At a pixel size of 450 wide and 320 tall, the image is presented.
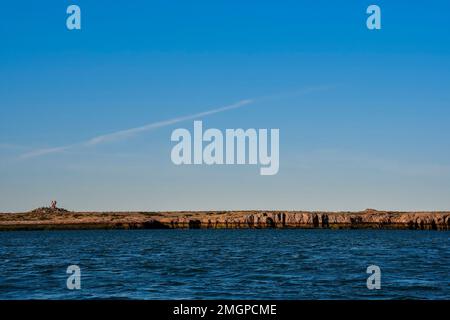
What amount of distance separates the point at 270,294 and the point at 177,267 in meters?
20.3

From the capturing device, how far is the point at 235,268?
2121 inches

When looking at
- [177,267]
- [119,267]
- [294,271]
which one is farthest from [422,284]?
[119,267]

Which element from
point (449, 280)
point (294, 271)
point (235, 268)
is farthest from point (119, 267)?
point (449, 280)

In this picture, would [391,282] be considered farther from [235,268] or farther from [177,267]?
[177,267]
